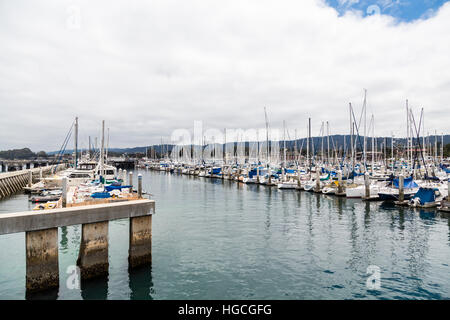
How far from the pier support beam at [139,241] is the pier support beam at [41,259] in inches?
152

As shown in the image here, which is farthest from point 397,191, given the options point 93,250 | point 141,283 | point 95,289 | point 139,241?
point 95,289

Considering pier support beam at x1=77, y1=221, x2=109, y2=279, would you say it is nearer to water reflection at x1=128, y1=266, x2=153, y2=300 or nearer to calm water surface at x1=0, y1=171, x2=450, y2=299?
calm water surface at x1=0, y1=171, x2=450, y2=299

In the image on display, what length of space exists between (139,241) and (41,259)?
4.75 meters

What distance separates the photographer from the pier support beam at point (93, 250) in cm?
1382

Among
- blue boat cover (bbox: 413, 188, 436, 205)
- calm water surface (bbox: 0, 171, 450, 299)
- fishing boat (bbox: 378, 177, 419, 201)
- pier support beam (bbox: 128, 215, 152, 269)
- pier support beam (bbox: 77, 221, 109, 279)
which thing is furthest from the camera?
fishing boat (bbox: 378, 177, 419, 201)

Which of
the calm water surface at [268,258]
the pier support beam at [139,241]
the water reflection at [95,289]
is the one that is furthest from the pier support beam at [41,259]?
the pier support beam at [139,241]

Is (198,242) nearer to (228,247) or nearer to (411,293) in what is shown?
(228,247)

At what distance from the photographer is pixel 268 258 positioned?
18344 millimetres

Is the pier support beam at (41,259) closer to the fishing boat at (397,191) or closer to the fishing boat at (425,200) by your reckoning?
the fishing boat at (425,200)

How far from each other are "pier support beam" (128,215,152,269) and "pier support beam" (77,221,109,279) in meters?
1.59

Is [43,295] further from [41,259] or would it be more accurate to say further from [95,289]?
[95,289]

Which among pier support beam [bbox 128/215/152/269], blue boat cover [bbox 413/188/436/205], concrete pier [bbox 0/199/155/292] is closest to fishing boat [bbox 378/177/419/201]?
blue boat cover [bbox 413/188/436/205]

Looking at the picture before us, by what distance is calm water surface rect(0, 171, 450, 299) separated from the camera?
44.8 feet
